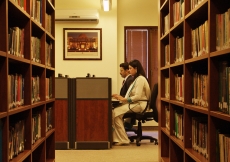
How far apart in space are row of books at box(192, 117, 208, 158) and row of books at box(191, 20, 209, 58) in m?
0.48

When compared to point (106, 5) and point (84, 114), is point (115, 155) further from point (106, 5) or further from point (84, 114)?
point (106, 5)

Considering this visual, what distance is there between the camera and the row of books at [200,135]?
2102 millimetres

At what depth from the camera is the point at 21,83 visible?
2.27 metres

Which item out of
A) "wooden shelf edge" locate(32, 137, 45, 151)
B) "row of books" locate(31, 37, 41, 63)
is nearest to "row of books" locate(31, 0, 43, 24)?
"row of books" locate(31, 37, 41, 63)

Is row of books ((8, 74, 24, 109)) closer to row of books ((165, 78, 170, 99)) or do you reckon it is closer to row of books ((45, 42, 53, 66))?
row of books ((45, 42, 53, 66))

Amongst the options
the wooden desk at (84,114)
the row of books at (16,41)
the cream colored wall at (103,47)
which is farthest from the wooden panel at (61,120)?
the row of books at (16,41)

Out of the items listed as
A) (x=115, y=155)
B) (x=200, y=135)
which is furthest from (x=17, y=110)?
(x=115, y=155)

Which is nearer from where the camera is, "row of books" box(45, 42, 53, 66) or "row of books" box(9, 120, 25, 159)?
"row of books" box(9, 120, 25, 159)

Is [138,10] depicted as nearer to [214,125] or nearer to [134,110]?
[134,110]

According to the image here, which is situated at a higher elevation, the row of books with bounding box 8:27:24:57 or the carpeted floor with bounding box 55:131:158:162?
the row of books with bounding box 8:27:24:57

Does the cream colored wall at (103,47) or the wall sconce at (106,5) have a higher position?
the wall sconce at (106,5)

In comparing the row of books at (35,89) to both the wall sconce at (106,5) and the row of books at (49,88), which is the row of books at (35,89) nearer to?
the row of books at (49,88)

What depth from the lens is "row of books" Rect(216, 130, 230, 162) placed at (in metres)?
1.64

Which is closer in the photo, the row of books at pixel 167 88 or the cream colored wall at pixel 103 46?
the row of books at pixel 167 88
